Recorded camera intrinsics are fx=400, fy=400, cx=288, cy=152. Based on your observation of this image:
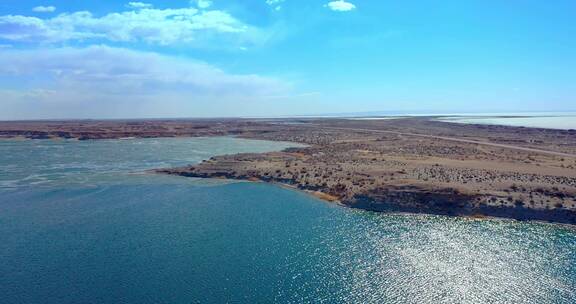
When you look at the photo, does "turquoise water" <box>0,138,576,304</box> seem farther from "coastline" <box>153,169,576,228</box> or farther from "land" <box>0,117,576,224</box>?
"land" <box>0,117,576,224</box>

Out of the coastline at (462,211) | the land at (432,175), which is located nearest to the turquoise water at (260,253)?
the coastline at (462,211)

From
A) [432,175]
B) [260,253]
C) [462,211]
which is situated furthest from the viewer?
[432,175]

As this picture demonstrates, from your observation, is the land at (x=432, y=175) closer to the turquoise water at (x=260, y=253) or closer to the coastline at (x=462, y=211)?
the coastline at (x=462, y=211)

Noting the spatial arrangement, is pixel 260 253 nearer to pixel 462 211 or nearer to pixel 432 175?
pixel 462 211

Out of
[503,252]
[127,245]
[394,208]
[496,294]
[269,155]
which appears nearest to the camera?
[496,294]

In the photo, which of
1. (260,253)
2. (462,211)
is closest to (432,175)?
(462,211)

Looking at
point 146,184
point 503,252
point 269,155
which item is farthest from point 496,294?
point 269,155

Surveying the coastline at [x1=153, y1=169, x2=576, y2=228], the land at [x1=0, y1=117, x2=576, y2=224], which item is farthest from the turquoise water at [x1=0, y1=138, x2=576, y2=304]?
the land at [x1=0, y1=117, x2=576, y2=224]

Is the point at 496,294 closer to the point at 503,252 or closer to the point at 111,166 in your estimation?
the point at 503,252

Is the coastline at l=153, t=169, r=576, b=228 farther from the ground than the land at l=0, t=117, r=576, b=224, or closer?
closer
